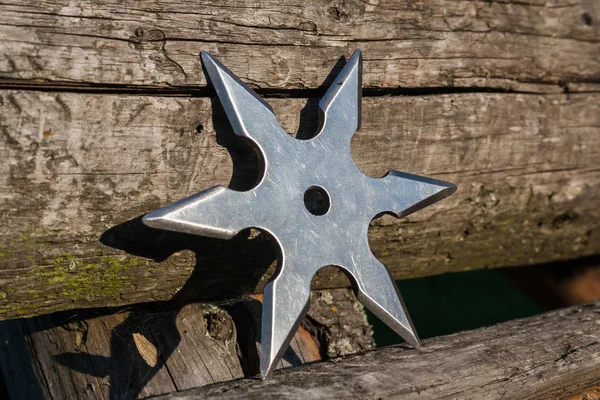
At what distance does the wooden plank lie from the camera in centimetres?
171

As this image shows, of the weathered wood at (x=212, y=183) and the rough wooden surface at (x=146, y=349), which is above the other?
the weathered wood at (x=212, y=183)

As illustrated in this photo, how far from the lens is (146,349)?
204cm

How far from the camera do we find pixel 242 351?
2.13m

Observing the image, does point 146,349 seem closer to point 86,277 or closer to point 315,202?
point 86,277

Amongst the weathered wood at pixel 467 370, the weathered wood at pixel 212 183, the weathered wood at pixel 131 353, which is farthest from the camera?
the weathered wood at pixel 131 353

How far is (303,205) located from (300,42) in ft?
1.82

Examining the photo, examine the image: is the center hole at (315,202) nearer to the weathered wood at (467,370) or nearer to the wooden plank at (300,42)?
the wooden plank at (300,42)

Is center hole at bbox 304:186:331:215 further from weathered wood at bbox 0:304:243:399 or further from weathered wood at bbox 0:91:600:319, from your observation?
weathered wood at bbox 0:304:243:399

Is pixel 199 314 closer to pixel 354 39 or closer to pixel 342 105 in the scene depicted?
pixel 342 105

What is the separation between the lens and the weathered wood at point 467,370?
1.63 meters

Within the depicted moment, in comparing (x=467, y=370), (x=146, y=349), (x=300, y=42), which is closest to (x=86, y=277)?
(x=146, y=349)

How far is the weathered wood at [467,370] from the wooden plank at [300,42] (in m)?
0.85

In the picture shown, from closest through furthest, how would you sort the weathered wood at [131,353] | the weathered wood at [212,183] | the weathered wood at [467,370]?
the weathered wood at [467,370], the weathered wood at [212,183], the weathered wood at [131,353]

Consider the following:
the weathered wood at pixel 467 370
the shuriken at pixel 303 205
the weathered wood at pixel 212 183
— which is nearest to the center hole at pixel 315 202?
the shuriken at pixel 303 205
